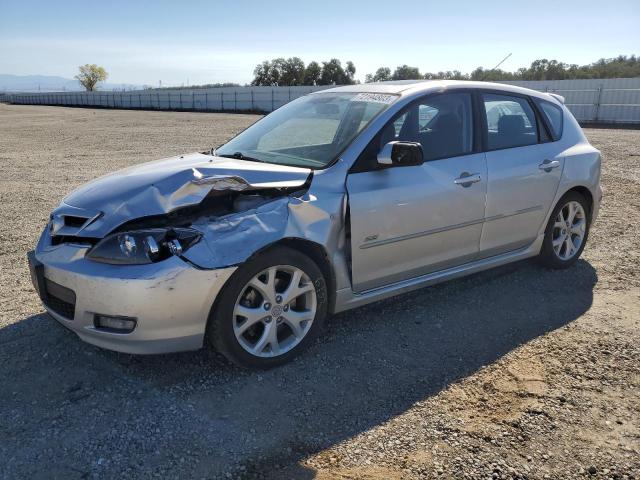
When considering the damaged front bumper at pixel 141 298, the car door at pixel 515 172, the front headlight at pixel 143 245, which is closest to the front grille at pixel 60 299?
the damaged front bumper at pixel 141 298

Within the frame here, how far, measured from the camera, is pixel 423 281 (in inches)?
164

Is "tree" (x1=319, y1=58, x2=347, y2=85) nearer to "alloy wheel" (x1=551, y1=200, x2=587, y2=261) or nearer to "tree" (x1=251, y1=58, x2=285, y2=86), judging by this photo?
"tree" (x1=251, y1=58, x2=285, y2=86)

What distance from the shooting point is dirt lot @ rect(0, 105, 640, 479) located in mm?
2629

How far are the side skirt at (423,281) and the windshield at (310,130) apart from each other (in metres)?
0.93

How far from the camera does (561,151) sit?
4.97 m

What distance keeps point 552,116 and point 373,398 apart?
133 inches

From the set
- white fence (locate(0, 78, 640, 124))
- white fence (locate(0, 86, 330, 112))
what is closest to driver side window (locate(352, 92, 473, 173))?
white fence (locate(0, 78, 640, 124))

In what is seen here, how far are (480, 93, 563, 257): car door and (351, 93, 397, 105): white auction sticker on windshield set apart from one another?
2.91ft

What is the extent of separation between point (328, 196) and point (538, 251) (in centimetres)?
247

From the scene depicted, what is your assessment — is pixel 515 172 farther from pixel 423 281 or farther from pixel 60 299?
pixel 60 299

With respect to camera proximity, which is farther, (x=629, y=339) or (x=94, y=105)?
(x=94, y=105)

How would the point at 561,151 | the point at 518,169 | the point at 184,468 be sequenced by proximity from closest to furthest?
the point at 184,468, the point at 518,169, the point at 561,151

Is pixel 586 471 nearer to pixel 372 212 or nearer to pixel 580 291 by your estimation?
pixel 372 212

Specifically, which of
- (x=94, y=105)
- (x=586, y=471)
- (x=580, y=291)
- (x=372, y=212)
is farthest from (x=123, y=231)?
(x=94, y=105)
